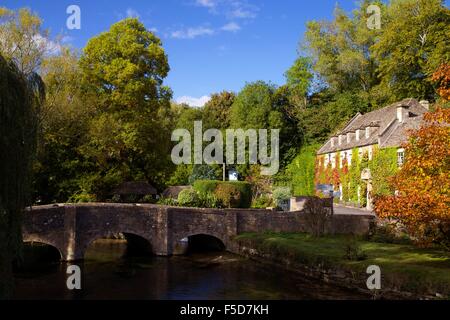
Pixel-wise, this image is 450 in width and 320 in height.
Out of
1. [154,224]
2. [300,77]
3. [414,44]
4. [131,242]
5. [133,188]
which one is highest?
[300,77]

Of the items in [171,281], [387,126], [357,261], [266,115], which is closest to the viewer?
[357,261]

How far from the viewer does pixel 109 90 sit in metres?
34.2

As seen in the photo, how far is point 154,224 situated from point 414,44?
36.2 meters

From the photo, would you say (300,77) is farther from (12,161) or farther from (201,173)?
(12,161)

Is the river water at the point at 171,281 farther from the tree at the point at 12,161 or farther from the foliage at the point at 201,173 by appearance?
the foliage at the point at 201,173

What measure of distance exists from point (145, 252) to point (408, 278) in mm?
18426

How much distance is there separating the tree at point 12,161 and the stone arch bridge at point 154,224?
516 inches

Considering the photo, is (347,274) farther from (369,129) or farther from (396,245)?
(369,129)

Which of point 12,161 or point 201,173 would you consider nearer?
point 12,161

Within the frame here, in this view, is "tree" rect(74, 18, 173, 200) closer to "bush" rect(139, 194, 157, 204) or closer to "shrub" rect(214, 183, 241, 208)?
"bush" rect(139, 194, 157, 204)

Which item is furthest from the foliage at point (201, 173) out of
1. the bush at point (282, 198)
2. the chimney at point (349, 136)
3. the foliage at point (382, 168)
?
the foliage at point (382, 168)

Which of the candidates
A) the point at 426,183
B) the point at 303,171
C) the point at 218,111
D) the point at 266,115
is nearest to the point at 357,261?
the point at 426,183

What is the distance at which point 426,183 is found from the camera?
1644 cm

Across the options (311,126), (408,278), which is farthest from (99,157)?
(311,126)
